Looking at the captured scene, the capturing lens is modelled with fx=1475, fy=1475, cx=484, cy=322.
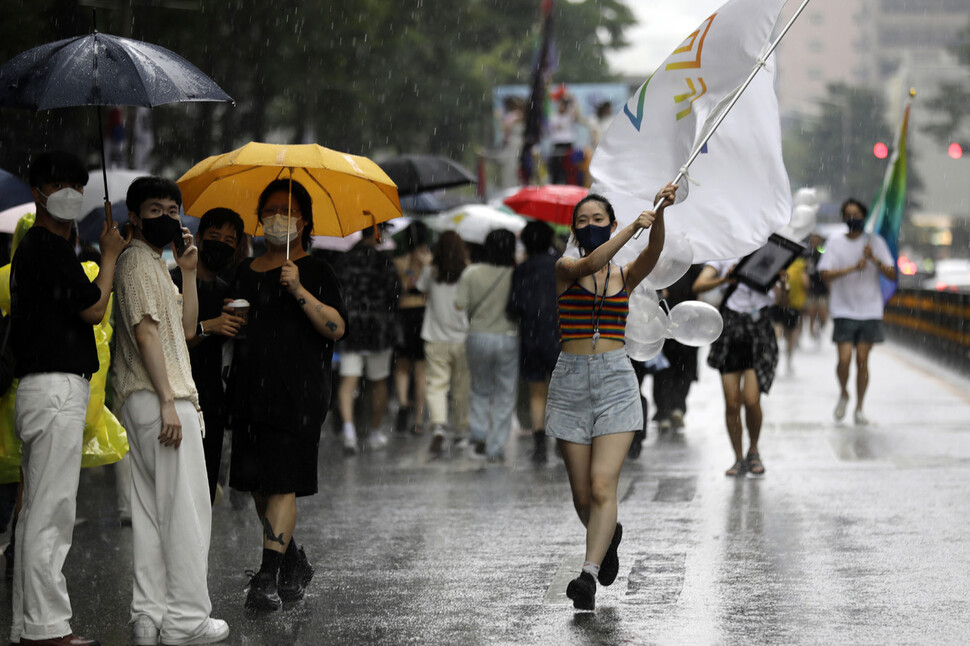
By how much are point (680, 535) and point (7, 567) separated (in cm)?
356

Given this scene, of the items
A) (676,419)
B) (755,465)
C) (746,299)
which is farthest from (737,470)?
(676,419)

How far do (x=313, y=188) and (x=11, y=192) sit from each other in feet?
9.91

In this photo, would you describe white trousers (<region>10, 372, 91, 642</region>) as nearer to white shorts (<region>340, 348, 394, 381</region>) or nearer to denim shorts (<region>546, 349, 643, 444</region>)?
denim shorts (<region>546, 349, 643, 444</region>)

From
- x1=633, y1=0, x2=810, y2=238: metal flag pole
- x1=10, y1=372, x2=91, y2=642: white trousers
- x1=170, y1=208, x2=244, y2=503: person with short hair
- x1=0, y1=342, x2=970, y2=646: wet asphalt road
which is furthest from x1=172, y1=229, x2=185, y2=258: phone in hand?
x1=633, y1=0, x2=810, y2=238: metal flag pole

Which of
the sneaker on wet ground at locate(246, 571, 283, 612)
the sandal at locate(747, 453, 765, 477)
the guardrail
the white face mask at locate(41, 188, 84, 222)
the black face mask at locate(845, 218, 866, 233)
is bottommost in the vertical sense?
the guardrail

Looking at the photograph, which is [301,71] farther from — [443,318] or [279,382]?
[279,382]

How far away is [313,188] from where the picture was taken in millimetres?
7406

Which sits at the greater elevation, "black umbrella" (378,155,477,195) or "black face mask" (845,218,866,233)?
"black umbrella" (378,155,477,195)

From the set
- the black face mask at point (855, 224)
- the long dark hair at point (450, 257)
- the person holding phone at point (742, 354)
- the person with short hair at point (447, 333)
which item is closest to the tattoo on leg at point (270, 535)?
the person holding phone at point (742, 354)

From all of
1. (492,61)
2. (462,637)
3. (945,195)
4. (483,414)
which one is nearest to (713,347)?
(483,414)

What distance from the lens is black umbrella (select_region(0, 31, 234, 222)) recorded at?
234 inches

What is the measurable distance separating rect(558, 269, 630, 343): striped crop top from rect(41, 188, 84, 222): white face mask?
2159 millimetres

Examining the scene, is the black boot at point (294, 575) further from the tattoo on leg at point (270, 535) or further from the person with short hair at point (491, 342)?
the person with short hair at point (491, 342)

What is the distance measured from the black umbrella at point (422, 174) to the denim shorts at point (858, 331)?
367cm
